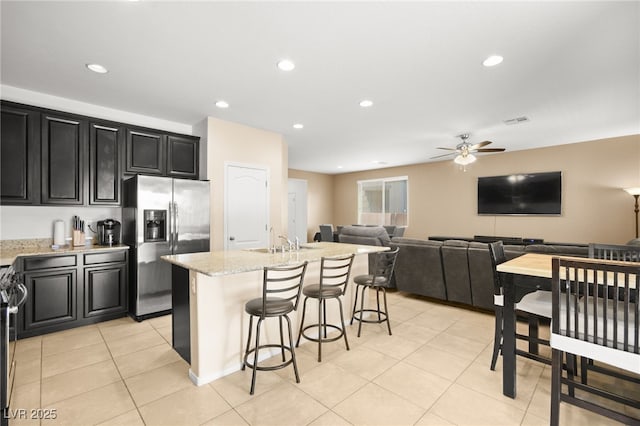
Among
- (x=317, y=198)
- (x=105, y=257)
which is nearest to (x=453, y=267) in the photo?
(x=105, y=257)

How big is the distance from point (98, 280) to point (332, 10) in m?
3.84

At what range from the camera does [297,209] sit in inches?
376

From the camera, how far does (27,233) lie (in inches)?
139

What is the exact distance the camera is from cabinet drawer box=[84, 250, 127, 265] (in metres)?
3.46

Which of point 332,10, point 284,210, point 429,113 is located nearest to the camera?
point 332,10

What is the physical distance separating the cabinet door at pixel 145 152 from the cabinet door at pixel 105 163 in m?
0.12

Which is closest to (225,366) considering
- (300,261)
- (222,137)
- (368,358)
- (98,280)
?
(300,261)

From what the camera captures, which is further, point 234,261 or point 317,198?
point 317,198

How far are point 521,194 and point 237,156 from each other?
6.15 m

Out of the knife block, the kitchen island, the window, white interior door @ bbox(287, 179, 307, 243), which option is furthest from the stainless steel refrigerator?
the window

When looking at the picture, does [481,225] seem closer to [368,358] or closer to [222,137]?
[368,358]

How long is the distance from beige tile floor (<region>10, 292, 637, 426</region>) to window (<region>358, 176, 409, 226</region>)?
598 cm

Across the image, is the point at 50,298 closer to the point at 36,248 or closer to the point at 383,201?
the point at 36,248

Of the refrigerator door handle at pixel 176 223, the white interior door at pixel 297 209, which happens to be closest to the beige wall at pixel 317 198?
the white interior door at pixel 297 209
